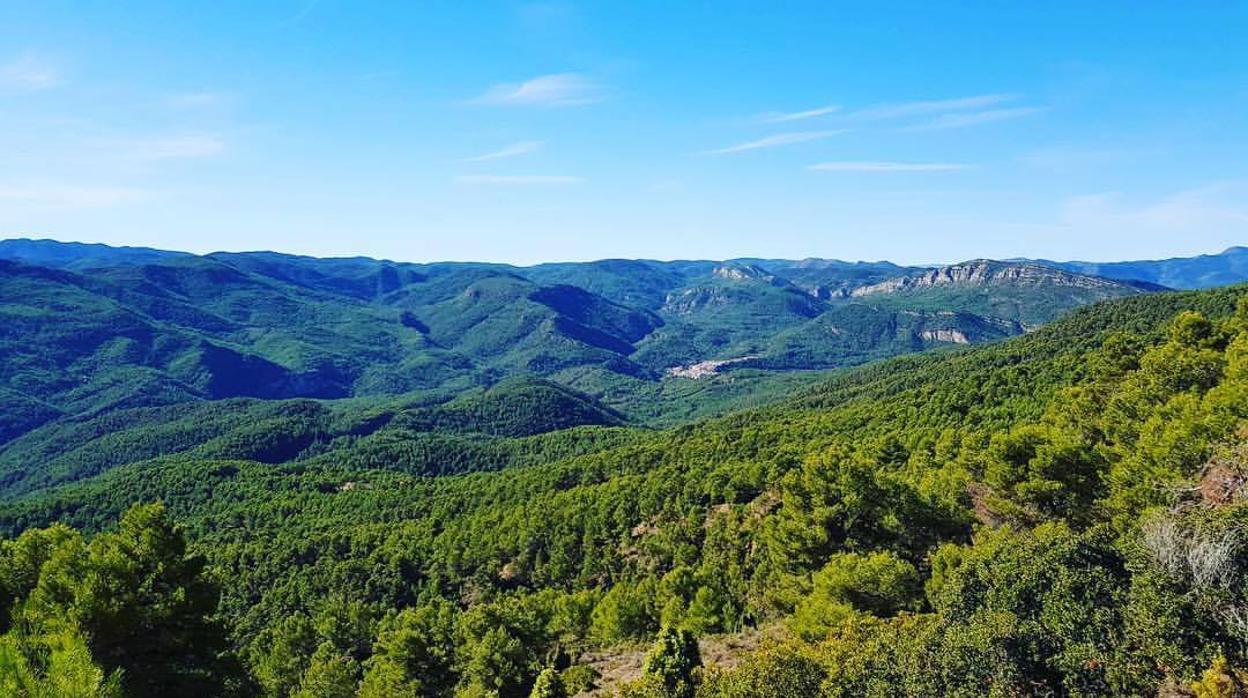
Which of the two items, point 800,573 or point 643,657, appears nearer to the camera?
point 643,657

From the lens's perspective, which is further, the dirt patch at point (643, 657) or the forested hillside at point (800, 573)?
the dirt patch at point (643, 657)

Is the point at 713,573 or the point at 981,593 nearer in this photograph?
the point at 981,593

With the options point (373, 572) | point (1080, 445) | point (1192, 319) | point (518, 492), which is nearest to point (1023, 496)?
point (1080, 445)

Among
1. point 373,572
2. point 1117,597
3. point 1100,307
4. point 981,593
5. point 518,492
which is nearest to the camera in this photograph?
point 1117,597

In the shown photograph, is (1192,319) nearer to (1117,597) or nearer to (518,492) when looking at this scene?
(1117,597)

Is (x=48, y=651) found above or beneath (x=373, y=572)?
above

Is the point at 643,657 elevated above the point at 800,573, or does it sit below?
below

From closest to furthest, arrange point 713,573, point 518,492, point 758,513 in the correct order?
point 713,573
point 758,513
point 518,492

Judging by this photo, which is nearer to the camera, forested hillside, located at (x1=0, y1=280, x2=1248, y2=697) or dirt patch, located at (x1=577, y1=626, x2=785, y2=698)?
forested hillside, located at (x1=0, y1=280, x2=1248, y2=697)
